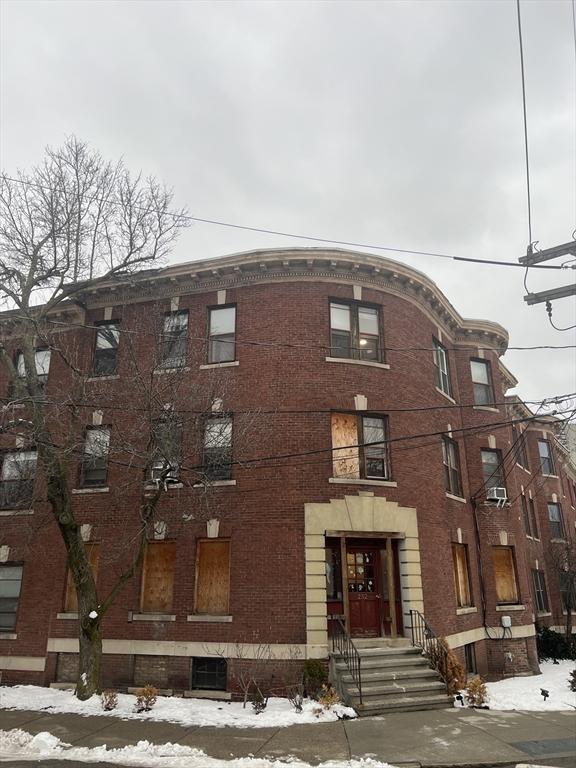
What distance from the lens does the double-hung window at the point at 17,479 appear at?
16.4m

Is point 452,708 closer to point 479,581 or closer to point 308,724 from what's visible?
point 308,724

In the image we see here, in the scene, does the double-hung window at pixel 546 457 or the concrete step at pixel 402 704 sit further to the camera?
the double-hung window at pixel 546 457

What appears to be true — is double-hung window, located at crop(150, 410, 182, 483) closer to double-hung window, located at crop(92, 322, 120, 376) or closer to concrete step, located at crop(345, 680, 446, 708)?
double-hung window, located at crop(92, 322, 120, 376)

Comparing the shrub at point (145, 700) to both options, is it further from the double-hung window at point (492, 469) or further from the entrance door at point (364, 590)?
the double-hung window at point (492, 469)

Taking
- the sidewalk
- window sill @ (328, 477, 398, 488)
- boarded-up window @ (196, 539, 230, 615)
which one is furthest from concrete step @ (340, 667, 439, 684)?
window sill @ (328, 477, 398, 488)

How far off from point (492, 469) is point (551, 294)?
1067 cm

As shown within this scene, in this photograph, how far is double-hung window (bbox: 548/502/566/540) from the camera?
29.2 meters

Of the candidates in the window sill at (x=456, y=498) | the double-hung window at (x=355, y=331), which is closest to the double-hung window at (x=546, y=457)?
the window sill at (x=456, y=498)

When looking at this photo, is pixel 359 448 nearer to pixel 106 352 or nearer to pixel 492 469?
pixel 492 469

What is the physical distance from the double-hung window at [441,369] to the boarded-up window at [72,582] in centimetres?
1199

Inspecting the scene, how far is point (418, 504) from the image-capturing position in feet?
51.6

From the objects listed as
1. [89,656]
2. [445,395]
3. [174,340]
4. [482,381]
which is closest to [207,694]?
[89,656]

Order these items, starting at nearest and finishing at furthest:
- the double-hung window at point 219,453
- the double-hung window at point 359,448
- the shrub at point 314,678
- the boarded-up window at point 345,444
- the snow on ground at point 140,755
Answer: the snow on ground at point 140,755
the shrub at point 314,678
the double-hung window at point 219,453
the boarded-up window at point 345,444
the double-hung window at point 359,448

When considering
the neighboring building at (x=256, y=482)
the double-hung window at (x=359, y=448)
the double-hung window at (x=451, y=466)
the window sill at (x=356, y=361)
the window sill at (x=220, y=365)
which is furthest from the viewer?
the double-hung window at (x=451, y=466)
